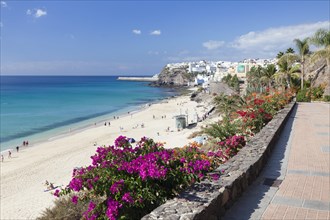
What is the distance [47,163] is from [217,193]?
59.0ft

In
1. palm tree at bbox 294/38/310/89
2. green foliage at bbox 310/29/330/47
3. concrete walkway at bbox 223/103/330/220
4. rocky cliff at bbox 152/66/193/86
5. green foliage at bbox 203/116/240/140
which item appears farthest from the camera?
rocky cliff at bbox 152/66/193/86

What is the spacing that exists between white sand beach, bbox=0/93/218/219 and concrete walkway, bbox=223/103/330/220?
349 inches

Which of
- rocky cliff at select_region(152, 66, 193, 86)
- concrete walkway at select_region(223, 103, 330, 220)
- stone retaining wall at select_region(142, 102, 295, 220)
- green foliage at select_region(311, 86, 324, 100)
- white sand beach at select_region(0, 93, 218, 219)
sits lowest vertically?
white sand beach at select_region(0, 93, 218, 219)

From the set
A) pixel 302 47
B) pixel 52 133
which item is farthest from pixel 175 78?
pixel 52 133

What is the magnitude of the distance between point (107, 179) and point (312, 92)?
26.2m

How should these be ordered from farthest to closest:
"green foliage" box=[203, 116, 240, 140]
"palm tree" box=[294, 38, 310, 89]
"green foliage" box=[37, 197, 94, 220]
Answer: "palm tree" box=[294, 38, 310, 89] < "green foliage" box=[203, 116, 240, 140] < "green foliage" box=[37, 197, 94, 220]

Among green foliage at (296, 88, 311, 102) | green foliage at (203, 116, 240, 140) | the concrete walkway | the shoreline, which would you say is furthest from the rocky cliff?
the concrete walkway

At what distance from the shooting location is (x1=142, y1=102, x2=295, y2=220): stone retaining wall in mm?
3246

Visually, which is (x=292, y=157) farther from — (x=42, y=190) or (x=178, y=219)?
(x=42, y=190)

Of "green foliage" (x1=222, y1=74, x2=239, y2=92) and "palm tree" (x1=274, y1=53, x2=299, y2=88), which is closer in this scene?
"palm tree" (x1=274, y1=53, x2=299, y2=88)

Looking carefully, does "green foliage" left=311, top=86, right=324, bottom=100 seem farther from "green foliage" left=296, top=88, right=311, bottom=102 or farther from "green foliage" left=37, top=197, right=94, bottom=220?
"green foliage" left=37, top=197, right=94, bottom=220

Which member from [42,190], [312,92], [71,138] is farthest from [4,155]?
[312,92]

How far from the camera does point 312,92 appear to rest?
25.7 meters

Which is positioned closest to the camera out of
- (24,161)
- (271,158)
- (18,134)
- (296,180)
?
(296,180)
